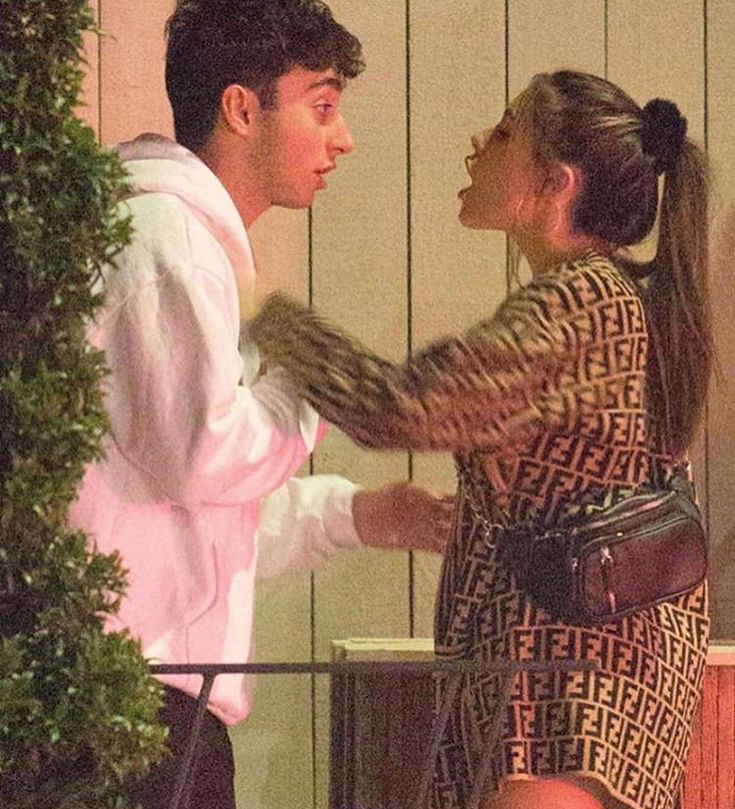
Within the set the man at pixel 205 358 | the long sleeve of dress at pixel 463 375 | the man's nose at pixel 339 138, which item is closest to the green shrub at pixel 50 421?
the man at pixel 205 358

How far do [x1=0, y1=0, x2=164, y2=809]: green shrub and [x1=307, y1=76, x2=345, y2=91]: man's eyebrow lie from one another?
68cm

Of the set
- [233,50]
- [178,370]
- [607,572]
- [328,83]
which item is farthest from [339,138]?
[607,572]

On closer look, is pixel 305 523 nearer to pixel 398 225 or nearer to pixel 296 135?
pixel 296 135

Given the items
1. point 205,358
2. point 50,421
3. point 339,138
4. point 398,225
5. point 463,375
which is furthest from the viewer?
point 398,225

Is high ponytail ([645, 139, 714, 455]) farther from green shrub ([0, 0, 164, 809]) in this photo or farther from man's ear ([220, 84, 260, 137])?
green shrub ([0, 0, 164, 809])

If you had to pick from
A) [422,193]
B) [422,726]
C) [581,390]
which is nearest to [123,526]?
[581,390]

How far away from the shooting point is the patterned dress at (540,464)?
2.12 m

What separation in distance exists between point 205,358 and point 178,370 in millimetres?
31

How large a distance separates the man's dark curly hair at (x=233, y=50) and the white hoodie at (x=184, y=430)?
0.16m

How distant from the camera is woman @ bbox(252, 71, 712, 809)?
6.99 feet

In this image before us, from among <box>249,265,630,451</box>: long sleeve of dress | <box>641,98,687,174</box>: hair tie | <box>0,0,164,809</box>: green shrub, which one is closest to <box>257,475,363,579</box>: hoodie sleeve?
<box>249,265,630,451</box>: long sleeve of dress

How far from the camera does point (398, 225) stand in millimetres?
3193

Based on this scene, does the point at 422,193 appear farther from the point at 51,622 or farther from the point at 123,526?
the point at 51,622

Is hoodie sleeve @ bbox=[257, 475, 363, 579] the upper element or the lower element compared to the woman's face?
lower
